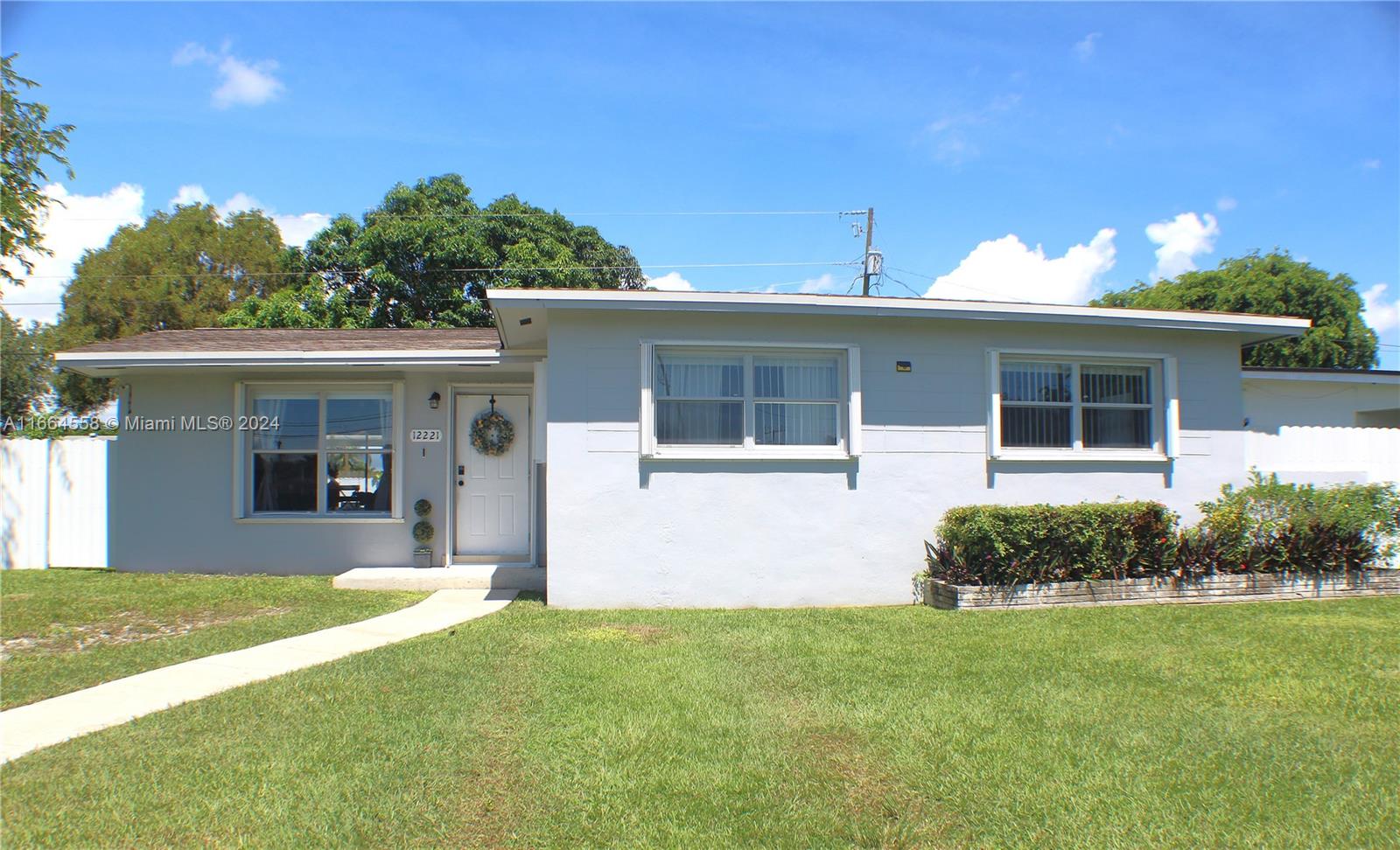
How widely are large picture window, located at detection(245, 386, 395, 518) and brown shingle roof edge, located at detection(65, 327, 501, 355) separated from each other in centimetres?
59

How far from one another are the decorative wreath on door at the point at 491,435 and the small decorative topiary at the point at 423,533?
1.14 meters

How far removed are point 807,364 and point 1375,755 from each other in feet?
19.0

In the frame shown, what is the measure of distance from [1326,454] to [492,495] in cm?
1084

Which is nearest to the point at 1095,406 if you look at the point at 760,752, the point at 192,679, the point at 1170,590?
the point at 1170,590

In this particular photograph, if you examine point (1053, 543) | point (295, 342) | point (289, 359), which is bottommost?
point (1053, 543)

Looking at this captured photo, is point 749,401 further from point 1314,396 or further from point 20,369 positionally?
point 20,369

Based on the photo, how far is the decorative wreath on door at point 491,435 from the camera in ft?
35.5

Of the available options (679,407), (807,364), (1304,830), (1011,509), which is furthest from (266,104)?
(1304,830)

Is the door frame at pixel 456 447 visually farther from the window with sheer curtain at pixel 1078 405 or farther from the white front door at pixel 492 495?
the window with sheer curtain at pixel 1078 405

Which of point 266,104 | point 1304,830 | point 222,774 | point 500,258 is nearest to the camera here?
point 1304,830

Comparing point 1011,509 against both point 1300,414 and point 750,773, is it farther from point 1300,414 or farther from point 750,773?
point 1300,414

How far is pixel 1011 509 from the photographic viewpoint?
8.61m

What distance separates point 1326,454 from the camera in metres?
11.1

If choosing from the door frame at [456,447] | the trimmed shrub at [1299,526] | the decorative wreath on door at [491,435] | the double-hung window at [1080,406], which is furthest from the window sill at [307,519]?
the trimmed shrub at [1299,526]
